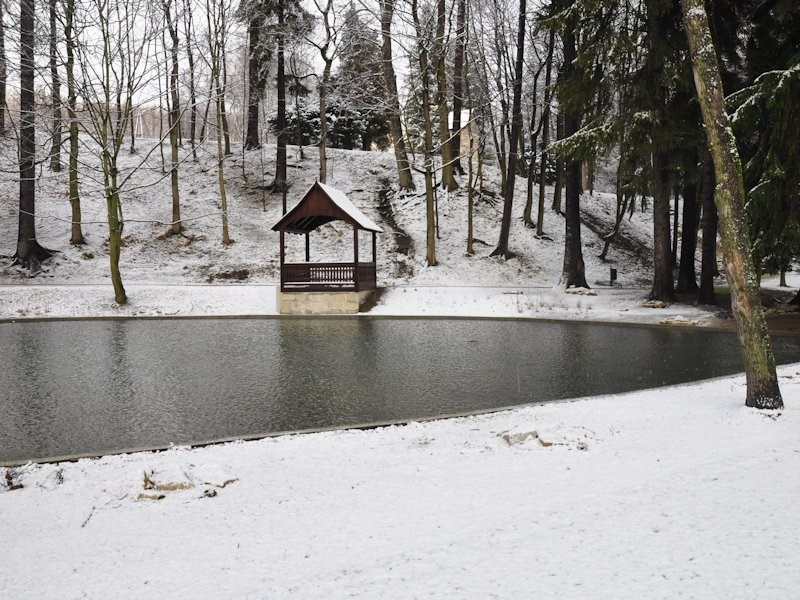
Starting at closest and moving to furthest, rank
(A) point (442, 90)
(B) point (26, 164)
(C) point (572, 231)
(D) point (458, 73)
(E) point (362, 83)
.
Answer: (C) point (572, 231) < (B) point (26, 164) < (A) point (442, 90) < (D) point (458, 73) < (E) point (362, 83)

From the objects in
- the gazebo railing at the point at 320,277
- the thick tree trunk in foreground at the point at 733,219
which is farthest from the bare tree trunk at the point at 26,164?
the thick tree trunk in foreground at the point at 733,219

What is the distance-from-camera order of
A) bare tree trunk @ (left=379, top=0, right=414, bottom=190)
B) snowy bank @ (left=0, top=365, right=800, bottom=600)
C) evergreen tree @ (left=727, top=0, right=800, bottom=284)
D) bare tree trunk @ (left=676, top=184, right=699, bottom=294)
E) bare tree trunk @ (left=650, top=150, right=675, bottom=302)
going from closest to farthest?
snowy bank @ (left=0, top=365, right=800, bottom=600), evergreen tree @ (left=727, top=0, right=800, bottom=284), bare tree trunk @ (left=650, top=150, right=675, bottom=302), bare tree trunk @ (left=676, top=184, right=699, bottom=294), bare tree trunk @ (left=379, top=0, right=414, bottom=190)

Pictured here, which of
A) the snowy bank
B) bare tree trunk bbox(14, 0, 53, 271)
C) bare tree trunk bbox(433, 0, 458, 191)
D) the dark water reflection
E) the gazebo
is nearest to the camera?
the snowy bank

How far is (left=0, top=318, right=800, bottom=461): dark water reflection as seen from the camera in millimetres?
6832

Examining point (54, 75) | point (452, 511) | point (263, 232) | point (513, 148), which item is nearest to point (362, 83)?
point (263, 232)

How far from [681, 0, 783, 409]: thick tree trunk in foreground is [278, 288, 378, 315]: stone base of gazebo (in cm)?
1367

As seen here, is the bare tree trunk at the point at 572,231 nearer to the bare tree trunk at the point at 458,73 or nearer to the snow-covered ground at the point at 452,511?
the bare tree trunk at the point at 458,73

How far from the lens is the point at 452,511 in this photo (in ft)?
13.4

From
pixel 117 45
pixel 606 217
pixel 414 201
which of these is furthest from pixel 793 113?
pixel 606 217

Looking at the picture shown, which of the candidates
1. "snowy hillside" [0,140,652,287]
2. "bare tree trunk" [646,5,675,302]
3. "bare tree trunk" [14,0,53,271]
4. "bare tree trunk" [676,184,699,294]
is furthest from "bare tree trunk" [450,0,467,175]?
"bare tree trunk" [14,0,53,271]

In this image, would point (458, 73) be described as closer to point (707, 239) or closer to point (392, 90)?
point (392, 90)

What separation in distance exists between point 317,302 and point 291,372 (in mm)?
9683

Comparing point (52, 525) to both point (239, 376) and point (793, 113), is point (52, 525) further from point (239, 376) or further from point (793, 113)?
point (793, 113)

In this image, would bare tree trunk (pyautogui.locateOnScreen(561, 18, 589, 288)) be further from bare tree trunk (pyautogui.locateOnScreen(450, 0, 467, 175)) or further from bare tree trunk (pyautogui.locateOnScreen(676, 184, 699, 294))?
bare tree trunk (pyautogui.locateOnScreen(450, 0, 467, 175))
